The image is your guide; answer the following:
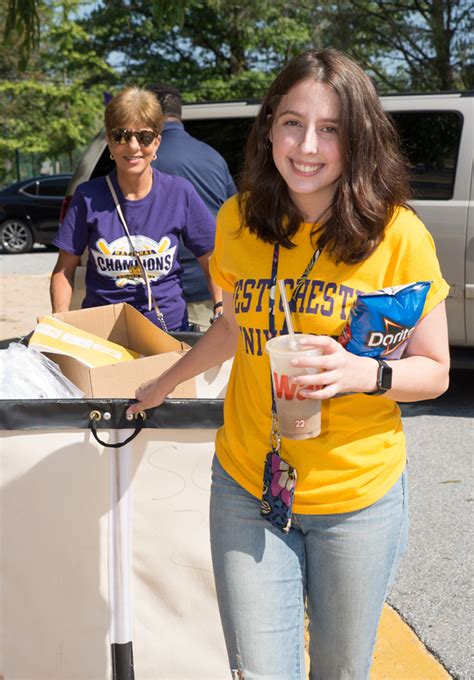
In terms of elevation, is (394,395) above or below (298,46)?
below

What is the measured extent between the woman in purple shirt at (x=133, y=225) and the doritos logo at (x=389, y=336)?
6.02ft

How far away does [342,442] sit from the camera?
6.48 feet

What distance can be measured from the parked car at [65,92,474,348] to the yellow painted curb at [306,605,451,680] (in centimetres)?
326

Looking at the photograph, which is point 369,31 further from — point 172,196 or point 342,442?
point 342,442

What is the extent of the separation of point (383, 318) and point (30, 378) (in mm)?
1264

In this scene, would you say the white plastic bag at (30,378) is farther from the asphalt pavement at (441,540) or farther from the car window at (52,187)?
the car window at (52,187)

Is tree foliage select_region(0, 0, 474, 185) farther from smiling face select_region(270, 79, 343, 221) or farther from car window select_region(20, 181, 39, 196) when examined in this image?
smiling face select_region(270, 79, 343, 221)

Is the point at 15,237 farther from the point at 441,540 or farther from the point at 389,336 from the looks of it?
the point at 389,336

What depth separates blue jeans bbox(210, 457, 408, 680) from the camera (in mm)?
2008

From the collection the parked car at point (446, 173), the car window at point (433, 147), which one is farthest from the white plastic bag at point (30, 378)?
the car window at point (433, 147)

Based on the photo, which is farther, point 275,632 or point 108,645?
point 108,645

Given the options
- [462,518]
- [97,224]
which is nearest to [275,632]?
[97,224]

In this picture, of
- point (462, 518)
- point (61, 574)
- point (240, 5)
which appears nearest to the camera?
point (61, 574)

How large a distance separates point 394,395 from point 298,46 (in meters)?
24.8
